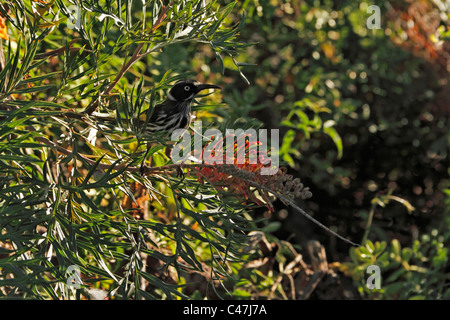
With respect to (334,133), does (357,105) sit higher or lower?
higher

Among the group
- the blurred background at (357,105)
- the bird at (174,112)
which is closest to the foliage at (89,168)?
the bird at (174,112)

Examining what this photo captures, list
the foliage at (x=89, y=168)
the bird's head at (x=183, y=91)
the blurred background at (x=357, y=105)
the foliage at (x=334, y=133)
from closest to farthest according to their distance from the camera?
the foliage at (x=89, y=168), the bird's head at (x=183, y=91), the foliage at (x=334, y=133), the blurred background at (x=357, y=105)

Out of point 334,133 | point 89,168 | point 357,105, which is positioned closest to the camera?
point 89,168

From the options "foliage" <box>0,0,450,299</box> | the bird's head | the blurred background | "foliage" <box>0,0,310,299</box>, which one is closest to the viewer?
"foliage" <box>0,0,310,299</box>

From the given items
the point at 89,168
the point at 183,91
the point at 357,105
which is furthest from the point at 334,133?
the point at 89,168

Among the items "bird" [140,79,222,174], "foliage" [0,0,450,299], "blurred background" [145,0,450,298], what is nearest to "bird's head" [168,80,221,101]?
"bird" [140,79,222,174]

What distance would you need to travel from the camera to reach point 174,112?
1.04 metres

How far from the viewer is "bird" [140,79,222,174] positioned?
1021mm

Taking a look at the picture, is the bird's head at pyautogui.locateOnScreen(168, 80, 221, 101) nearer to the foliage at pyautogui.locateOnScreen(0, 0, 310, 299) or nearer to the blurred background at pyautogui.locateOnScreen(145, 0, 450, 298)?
the foliage at pyautogui.locateOnScreen(0, 0, 310, 299)

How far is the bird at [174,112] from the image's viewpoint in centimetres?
102

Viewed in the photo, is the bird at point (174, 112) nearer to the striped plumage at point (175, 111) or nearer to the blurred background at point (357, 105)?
the striped plumage at point (175, 111)

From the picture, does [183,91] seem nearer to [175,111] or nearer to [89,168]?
[175,111]

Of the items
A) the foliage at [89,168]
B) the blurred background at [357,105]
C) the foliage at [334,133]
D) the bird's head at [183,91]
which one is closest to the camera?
the foliage at [89,168]
